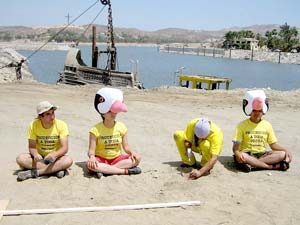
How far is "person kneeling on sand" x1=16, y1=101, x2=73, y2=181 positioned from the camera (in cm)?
529

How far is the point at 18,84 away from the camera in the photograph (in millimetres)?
17875

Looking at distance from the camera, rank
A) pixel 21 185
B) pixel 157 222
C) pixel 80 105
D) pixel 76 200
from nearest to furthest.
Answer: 1. pixel 157 222
2. pixel 76 200
3. pixel 21 185
4. pixel 80 105

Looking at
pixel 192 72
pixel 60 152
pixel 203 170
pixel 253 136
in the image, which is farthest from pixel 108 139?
pixel 192 72

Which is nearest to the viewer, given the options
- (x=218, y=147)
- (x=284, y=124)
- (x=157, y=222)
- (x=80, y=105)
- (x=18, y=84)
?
(x=157, y=222)

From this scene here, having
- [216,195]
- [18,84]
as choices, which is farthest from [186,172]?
[18,84]

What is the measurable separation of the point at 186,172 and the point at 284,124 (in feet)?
17.7

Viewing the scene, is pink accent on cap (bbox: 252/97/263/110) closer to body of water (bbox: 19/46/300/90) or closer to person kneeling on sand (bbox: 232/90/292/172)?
person kneeling on sand (bbox: 232/90/292/172)

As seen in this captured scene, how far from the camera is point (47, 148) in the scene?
17.7 ft

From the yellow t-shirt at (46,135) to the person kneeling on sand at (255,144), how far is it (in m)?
2.31

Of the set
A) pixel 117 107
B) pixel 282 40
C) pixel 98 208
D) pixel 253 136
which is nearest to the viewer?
pixel 98 208

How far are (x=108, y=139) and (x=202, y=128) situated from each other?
121 cm

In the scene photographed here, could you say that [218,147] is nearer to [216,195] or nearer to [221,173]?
[221,173]

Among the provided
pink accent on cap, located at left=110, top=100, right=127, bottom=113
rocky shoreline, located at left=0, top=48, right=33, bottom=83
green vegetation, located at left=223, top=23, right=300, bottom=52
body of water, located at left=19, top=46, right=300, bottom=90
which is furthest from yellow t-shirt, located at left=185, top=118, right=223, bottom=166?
green vegetation, located at left=223, top=23, right=300, bottom=52

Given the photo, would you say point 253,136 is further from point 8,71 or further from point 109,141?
point 8,71
